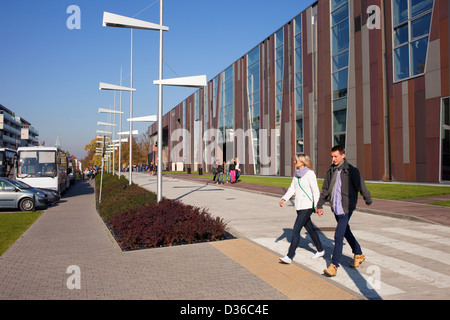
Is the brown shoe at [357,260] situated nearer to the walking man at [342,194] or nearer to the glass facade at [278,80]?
the walking man at [342,194]

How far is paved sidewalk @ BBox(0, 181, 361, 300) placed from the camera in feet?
14.6

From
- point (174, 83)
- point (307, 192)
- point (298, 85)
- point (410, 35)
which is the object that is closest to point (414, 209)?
point (307, 192)

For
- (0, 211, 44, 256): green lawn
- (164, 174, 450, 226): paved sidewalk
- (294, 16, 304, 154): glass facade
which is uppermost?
(294, 16, 304, 154): glass facade

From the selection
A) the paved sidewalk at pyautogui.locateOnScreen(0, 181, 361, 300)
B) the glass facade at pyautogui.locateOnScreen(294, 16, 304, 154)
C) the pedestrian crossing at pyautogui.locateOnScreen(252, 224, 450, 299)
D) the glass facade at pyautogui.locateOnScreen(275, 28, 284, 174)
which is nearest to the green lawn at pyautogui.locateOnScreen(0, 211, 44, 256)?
the paved sidewalk at pyautogui.locateOnScreen(0, 181, 361, 300)

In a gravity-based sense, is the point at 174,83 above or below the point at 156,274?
above

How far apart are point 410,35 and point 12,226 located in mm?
22232

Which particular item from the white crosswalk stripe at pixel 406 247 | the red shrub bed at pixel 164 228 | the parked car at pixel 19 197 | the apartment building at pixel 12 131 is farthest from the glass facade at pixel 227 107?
the apartment building at pixel 12 131

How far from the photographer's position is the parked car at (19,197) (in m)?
14.9

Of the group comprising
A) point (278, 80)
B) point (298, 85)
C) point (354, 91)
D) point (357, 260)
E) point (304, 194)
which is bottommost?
point (357, 260)

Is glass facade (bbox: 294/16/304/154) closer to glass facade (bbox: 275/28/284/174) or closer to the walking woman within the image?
glass facade (bbox: 275/28/284/174)

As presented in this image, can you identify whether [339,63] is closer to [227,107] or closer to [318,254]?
[227,107]

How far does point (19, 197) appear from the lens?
49.5 feet

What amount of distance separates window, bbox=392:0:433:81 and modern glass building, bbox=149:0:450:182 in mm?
57
